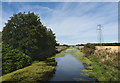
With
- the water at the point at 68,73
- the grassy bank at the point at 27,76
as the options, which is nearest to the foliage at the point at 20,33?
the grassy bank at the point at 27,76

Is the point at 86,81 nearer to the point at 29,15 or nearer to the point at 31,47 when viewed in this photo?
the point at 31,47

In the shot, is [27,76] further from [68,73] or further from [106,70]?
[106,70]

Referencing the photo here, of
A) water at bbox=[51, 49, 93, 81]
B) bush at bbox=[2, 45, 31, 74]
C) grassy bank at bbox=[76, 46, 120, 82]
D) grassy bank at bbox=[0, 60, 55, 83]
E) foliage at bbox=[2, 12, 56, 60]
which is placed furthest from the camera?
foliage at bbox=[2, 12, 56, 60]

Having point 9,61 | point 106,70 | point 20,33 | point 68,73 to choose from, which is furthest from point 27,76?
point 20,33

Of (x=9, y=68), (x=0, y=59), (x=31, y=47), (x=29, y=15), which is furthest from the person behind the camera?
(x=29, y=15)

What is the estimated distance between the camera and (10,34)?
53.7ft

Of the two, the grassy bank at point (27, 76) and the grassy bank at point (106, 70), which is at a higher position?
the grassy bank at point (106, 70)

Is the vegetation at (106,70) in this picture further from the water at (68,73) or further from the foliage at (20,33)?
the foliage at (20,33)

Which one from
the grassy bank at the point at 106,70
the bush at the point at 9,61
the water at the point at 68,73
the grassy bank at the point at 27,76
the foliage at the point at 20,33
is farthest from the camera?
the foliage at the point at 20,33

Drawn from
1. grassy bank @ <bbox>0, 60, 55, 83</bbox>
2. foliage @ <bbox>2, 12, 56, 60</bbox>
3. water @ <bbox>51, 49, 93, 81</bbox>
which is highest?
foliage @ <bbox>2, 12, 56, 60</bbox>

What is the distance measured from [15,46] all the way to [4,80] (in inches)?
376

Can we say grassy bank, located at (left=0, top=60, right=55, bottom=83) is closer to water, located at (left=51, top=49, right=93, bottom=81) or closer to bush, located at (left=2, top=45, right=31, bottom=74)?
bush, located at (left=2, top=45, right=31, bottom=74)

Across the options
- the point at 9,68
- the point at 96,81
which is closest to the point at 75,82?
the point at 96,81

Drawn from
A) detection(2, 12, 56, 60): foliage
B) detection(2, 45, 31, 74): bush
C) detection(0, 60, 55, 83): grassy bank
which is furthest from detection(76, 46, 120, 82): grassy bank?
detection(2, 12, 56, 60): foliage
